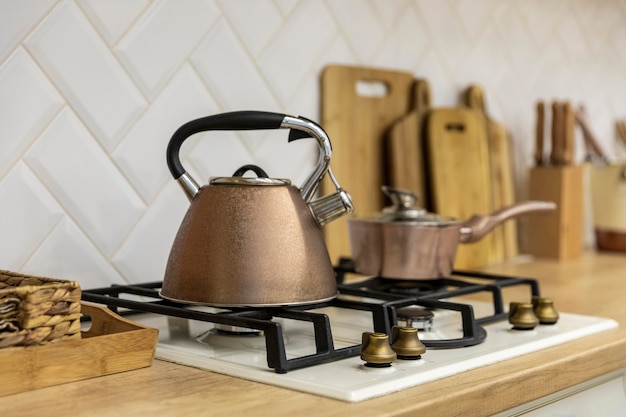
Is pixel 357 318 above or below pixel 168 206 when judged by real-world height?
below

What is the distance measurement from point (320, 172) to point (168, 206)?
344 millimetres

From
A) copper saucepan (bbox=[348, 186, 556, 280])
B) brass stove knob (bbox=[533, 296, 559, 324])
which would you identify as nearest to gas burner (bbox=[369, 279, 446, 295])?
copper saucepan (bbox=[348, 186, 556, 280])

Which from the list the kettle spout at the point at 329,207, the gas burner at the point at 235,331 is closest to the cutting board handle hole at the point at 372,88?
the kettle spout at the point at 329,207

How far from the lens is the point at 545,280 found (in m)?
1.62

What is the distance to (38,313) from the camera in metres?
0.81

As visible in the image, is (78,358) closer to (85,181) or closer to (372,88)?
(85,181)

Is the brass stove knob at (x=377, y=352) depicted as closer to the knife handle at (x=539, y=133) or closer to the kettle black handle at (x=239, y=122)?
the kettle black handle at (x=239, y=122)

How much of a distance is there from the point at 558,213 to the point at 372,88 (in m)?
0.56

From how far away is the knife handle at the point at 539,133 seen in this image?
1957 mm

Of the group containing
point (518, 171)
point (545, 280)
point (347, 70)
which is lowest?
point (545, 280)

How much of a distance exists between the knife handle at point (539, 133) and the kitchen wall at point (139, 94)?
0.96 ft

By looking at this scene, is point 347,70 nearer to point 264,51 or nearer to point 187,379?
point 264,51

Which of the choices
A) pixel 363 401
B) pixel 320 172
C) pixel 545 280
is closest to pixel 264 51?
pixel 320 172

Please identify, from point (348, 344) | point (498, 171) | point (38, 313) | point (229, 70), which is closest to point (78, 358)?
point (38, 313)
